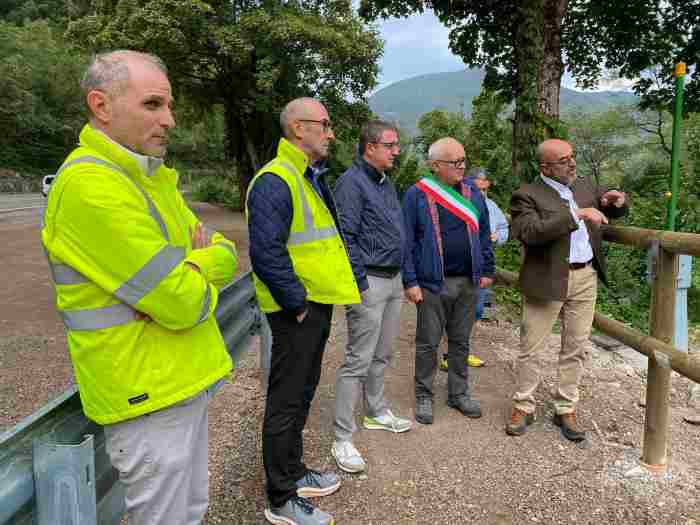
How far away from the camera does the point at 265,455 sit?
2.61 metres

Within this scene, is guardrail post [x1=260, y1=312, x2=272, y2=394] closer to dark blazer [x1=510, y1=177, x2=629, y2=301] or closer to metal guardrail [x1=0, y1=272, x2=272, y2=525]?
dark blazer [x1=510, y1=177, x2=629, y2=301]

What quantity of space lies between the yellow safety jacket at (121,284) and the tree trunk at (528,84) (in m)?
7.53

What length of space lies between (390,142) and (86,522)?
8.31ft

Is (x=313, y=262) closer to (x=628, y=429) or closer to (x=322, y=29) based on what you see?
(x=628, y=429)

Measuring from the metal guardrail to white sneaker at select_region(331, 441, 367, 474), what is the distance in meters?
1.48

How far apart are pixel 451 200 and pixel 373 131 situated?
2.60ft

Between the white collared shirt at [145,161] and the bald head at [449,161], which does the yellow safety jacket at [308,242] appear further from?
the bald head at [449,161]

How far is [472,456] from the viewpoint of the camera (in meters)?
3.25

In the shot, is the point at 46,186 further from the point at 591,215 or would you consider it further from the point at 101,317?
the point at 591,215

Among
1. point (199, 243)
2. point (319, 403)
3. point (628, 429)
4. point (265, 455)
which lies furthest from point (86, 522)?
point (628, 429)

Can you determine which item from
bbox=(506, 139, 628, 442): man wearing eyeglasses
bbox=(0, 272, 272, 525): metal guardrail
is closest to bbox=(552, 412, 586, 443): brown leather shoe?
bbox=(506, 139, 628, 442): man wearing eyeglasses

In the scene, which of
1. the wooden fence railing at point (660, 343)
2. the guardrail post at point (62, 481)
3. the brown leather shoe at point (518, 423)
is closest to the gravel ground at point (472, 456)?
the brown leather shoe at point (518, 423)

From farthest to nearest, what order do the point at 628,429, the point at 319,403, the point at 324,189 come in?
the point at 319,403, the point at 628,429, the point at 324,189

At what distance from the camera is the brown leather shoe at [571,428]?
340 cm
